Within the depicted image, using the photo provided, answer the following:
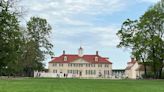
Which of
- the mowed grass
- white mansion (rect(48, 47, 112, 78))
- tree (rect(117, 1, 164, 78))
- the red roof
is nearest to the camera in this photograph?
the mowed grass

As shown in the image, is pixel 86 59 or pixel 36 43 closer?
pixel 36 43

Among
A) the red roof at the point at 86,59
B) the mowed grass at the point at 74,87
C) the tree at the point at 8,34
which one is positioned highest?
the red roof at the point at 86,59

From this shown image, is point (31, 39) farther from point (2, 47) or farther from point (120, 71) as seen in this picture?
point (120, 71)

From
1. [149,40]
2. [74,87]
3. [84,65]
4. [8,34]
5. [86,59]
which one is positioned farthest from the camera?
[86,59]

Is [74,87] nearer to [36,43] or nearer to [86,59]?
[36,43]

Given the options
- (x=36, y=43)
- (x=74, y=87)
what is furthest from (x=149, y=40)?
(x=74, y=87)

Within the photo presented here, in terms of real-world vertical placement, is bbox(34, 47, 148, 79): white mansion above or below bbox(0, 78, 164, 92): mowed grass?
above

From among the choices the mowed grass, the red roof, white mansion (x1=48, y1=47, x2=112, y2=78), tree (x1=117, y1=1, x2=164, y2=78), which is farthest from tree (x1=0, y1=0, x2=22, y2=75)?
the red roof

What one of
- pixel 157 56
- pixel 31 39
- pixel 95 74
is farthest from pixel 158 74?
pixel 95 74

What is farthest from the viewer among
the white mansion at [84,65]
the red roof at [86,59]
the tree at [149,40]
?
the red roof at [86,59]

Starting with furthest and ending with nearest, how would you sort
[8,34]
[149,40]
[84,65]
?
[84,65] < [149,40] < [8,34]

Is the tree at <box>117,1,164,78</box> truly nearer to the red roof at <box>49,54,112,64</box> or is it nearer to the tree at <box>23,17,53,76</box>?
the tree at <box>23,17,53,76</box>

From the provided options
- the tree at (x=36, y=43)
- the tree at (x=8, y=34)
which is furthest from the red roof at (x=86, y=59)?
the tree at (x=8, y=34)

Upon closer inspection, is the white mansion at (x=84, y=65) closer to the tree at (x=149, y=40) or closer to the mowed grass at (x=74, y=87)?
the tree at (x=149, y=40)
